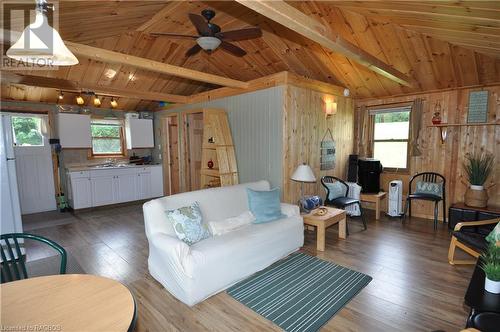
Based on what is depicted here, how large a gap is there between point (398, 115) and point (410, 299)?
3.87 meters

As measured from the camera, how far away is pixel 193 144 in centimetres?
591

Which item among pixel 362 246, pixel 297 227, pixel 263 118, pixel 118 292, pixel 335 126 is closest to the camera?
pixel 118 292

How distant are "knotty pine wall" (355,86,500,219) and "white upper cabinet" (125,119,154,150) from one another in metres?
5.90

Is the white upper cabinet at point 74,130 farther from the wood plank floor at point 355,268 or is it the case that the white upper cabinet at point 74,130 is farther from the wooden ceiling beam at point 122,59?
the wooden ceiling beam at point 122,59

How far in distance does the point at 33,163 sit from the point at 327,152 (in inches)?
242

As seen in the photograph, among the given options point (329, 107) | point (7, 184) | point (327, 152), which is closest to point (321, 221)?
point (327, 152)

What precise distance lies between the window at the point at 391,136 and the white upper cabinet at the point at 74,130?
6.41 metres

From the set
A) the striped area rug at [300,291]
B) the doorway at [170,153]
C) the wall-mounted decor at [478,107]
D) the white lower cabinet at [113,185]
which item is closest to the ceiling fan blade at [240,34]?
the striped area rug at [300,291]

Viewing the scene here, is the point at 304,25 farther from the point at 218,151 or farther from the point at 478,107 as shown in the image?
the point at 478,107

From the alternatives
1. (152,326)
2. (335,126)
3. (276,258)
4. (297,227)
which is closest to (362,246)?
(297,227)

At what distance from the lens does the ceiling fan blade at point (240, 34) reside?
8.95ft

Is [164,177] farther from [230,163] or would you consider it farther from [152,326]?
[152,326]

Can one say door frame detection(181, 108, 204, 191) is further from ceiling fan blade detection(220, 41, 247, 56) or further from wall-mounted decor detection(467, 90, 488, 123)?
wall-mounted decor detection(467, 90, 488, 123)

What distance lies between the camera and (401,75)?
151 inches
